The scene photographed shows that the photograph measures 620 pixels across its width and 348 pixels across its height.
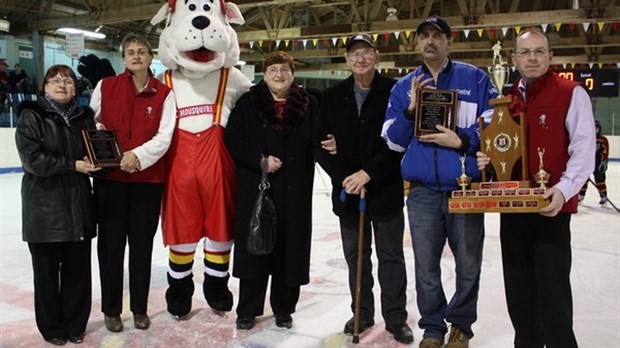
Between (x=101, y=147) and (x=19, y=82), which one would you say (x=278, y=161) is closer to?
(x=101, y=147)

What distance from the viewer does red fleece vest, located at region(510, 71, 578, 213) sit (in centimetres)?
186

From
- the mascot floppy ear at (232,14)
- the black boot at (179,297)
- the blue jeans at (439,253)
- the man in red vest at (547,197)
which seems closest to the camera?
the man in red vest at (547,197)

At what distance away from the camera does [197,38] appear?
2.77 m

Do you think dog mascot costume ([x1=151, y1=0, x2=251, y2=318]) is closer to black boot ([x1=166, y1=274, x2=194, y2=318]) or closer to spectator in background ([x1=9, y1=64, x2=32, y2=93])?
black boot ([x1=166, y1=274, x2=194, y2=318])

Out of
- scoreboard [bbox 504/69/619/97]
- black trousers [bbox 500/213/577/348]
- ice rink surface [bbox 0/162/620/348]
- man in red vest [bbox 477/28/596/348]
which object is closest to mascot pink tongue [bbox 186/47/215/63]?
ice rink surface [bbox 0/162/620/348]

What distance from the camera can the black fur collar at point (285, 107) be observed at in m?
2.62

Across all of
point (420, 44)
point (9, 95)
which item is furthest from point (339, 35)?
point (420, 44)

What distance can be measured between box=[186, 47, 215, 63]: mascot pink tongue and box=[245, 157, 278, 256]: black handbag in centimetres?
65

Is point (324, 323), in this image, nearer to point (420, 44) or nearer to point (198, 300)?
point (198, 300)

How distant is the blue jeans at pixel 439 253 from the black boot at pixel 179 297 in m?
1.22

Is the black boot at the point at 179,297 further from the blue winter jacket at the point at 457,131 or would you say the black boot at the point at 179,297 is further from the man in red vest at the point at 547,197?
the man in red vest at the point at 547,197

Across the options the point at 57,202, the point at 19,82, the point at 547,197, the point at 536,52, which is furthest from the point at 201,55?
the point at 19,82

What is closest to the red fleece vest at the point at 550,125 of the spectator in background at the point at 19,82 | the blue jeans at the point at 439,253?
the blue jeans at the point at 439,253

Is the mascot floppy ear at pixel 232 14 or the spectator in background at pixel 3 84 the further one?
the spectator in background at pixel 3 84
